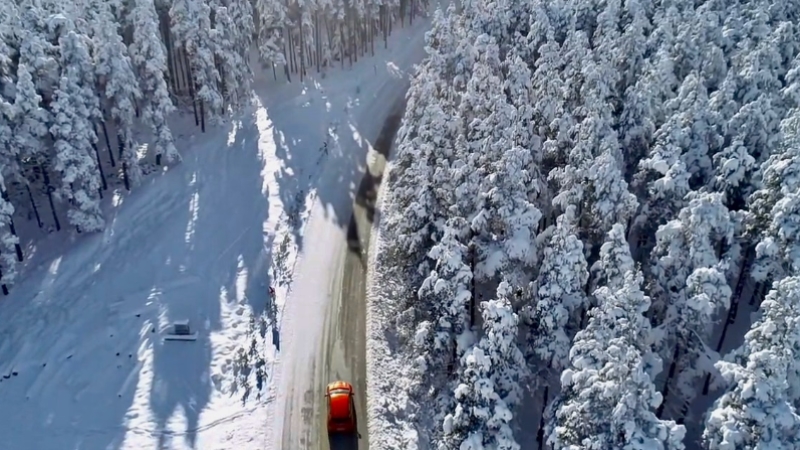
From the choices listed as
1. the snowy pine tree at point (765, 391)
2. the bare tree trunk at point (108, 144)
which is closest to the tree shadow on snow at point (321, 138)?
the bare tree trunk at point (108, 144)

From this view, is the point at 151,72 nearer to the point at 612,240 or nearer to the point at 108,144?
the point at 108,144

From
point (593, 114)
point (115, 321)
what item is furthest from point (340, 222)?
point (593, 114)

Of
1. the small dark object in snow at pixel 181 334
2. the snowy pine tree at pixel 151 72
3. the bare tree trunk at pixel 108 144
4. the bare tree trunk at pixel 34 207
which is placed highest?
the snowy pine tree at pixel 151 72

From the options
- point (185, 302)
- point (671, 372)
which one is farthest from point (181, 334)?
point (671, 372)

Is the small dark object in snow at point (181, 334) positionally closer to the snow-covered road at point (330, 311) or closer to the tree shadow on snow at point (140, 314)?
the tree shadow on snow at point (140, 314)

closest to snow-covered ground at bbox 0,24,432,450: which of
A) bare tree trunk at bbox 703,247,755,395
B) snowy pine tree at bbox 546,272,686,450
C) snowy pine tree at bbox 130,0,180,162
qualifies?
snowy pine tree at bbox 130,0,180,162

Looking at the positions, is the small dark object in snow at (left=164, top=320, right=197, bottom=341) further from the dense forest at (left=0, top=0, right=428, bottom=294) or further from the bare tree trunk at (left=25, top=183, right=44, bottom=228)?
the bare tree trunk at (left=25, top=183, right=44, bottom=228)
